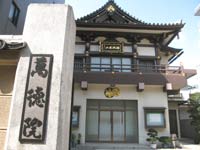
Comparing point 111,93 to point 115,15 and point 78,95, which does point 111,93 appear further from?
point 115,15

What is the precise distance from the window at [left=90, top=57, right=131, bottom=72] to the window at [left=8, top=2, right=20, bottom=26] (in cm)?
556

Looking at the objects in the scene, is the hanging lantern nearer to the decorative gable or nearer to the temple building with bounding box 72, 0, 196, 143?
the temple building with bounding box 72, 0, 196, 143

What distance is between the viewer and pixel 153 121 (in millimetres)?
11945

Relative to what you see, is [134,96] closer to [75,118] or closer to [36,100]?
[75,118]

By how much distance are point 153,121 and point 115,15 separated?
8.56m

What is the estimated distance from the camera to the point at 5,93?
13.3ft

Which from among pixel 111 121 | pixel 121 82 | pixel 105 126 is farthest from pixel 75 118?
pixel 121 82

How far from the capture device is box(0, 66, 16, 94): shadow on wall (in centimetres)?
407

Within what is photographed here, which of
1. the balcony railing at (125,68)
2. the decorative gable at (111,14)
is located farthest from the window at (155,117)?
the decorative gable at (111,14)

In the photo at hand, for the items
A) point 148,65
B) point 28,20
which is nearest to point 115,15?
point 148,65

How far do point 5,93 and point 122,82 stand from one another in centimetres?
860

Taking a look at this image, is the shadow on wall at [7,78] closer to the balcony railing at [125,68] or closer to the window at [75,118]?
the window at [75,118]

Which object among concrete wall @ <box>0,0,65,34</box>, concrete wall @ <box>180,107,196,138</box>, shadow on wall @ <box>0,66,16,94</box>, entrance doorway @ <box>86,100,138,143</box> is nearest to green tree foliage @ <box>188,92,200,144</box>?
concrete wall @ <box>180,107,196,138</box>

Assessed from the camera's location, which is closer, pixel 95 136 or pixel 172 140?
pixel 172 140
